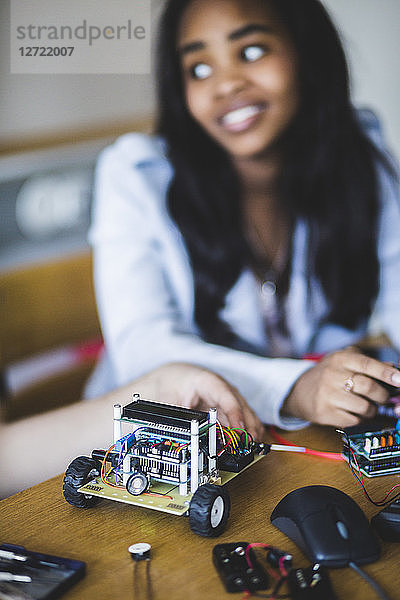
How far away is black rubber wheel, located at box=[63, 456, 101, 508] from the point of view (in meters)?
0.75

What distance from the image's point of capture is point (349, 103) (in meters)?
1.45

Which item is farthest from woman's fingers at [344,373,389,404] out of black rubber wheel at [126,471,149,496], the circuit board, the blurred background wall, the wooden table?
the blurred background wall

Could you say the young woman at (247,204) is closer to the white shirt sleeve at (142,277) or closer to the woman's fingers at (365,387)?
the white shirt sleeve at (142,277)

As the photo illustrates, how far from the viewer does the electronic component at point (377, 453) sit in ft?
2.74

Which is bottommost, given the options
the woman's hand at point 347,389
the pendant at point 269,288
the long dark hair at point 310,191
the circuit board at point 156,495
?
the circuit board at point 156,495

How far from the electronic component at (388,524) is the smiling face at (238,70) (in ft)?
2.70

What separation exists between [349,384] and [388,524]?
0.28 metres

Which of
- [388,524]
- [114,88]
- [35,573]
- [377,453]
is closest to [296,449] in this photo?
[377,453]

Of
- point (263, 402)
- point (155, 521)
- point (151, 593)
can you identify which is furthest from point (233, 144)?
point (151, 593)

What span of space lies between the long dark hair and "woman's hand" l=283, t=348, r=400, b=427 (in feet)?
1.41

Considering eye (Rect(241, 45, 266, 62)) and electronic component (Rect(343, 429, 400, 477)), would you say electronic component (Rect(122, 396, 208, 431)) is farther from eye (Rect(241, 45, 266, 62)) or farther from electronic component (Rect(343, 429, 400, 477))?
eye (Rect(241, 45, 266, 62))

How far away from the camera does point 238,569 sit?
2.07 ft

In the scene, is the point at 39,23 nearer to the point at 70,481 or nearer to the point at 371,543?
the point at 70,481

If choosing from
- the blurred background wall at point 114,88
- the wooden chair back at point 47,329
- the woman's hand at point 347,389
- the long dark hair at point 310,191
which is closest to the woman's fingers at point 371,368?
the woman's hand at point 347,389
